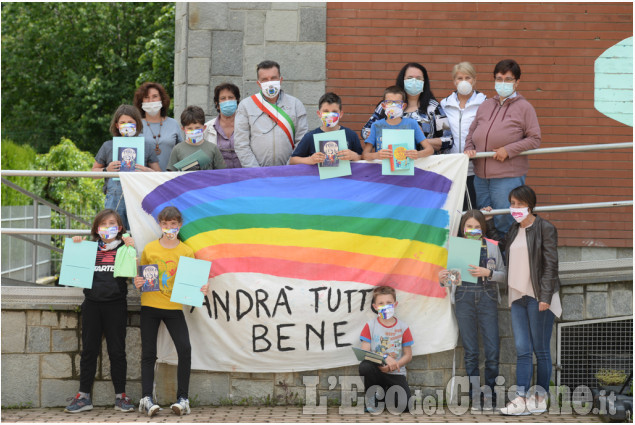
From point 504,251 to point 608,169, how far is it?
3556mm

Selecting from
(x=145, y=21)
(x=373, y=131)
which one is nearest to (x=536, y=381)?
(x=373, y=131)

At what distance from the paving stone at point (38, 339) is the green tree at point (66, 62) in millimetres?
25458

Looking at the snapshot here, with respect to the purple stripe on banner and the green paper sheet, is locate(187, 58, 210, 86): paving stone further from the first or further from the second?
the green paper sheet

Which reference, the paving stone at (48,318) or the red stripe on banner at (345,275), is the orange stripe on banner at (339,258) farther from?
the paving stone at (48,318)

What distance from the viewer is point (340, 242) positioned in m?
7.39

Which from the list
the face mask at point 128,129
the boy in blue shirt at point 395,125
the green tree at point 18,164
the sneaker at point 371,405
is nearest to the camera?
the sneaker at point 371,405

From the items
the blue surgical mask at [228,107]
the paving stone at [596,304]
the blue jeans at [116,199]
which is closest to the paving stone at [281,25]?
the blue surgical mask at [228,107]

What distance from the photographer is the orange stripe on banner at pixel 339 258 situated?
24.1 ft

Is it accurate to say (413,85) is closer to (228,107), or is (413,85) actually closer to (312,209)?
(312,209)

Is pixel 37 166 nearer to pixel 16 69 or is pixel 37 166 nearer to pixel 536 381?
pixel 16 69

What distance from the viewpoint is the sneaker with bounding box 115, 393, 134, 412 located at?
7.15m

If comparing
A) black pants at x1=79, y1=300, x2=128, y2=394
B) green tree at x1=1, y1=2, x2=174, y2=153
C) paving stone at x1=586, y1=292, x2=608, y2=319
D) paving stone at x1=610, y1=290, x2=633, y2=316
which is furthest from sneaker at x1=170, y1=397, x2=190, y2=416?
green tree at x1=1, y1=2, x2=174, y2=153

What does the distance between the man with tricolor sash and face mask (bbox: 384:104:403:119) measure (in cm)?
97

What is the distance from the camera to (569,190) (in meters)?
10.1
